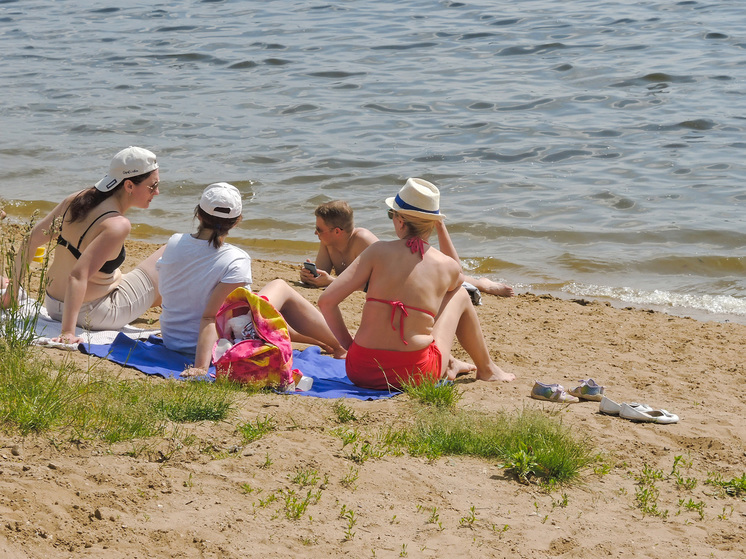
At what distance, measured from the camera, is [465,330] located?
582 cm

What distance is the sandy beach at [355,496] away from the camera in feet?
10.5

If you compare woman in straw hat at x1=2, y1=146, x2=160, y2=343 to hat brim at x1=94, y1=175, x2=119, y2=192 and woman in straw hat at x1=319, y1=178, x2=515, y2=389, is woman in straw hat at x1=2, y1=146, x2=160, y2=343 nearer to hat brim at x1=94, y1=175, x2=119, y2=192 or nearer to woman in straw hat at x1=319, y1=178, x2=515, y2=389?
hat brim at x1=94, y1=175, x2=119, y2=192

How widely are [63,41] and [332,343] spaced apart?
1864cm

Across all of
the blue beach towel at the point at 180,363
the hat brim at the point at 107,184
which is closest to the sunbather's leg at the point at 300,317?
the blue beach towel at the point at 180,363

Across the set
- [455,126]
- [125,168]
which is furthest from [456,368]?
[455,126]

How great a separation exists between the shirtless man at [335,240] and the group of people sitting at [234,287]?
1.42m

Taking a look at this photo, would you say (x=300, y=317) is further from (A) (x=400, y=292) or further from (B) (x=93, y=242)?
(B) (x=93, y=242)

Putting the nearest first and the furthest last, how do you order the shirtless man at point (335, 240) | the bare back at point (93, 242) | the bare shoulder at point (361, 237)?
the bare back at point (93, 242)
the shirtless man at point (335, 240)
the bare shoulder at point (361, 237)

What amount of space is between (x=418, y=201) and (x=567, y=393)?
1518mm

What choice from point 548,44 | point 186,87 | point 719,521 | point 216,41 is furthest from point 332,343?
point 216,41

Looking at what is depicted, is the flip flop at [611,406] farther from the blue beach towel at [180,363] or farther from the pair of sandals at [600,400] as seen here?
the blue beach towel at [180,363]

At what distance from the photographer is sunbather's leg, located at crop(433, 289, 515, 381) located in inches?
222

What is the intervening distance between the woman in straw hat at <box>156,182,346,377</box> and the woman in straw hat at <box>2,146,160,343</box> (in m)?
0.45

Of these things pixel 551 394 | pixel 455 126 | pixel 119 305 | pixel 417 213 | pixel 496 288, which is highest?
pixel 417 213
